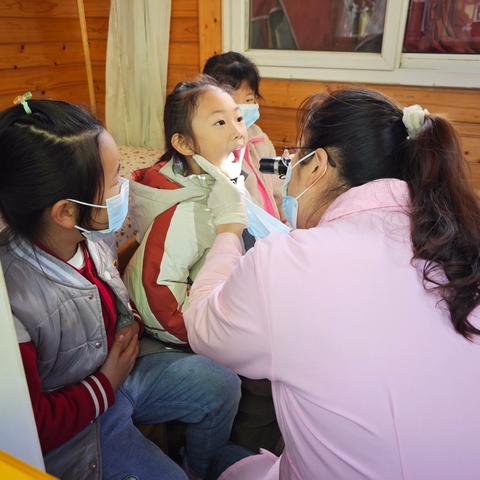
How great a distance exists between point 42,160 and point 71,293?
27 cm

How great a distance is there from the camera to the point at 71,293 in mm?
886

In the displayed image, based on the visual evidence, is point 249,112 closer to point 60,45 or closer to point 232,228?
point 232,228

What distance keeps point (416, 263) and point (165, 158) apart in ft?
3.06

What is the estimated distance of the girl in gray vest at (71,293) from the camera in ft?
2.65

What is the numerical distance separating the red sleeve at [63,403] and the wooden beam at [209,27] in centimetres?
195

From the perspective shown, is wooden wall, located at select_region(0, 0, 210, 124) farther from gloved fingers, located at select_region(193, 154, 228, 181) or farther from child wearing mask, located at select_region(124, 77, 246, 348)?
Answer: gloved fingers, located at select_region(193, 154, 228, 181)

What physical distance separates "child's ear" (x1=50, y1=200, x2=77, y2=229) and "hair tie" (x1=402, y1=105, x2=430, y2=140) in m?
0.68

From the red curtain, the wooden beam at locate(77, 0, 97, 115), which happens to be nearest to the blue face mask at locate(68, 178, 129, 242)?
the wooden beam at locate(77, 0, 97, 115)

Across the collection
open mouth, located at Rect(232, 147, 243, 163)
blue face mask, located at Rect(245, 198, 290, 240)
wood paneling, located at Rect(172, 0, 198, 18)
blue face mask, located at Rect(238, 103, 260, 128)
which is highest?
wood paneling, located at Rect(172, 0, 198, 18)

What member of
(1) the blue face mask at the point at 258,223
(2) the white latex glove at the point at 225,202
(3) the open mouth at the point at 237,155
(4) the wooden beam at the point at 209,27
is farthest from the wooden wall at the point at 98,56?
(2) the white latex glove at the point at 225,202

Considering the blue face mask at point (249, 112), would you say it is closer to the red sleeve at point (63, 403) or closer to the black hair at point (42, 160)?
the black hair at point (42, 160)

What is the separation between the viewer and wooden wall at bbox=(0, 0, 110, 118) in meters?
2.07

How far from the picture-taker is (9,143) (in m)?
0.80

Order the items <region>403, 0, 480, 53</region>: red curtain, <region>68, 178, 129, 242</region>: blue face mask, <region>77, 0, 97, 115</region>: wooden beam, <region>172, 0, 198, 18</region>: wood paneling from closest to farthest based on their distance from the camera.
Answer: <region>68, 178, 129, 242</region>: blue face mask
<region>403, 0, 480, 53</region>: red curtain
<region>77, 0, 97, 115</region>: wooden beam
<region>172, 0, 198, 18</region>: wood paneling
